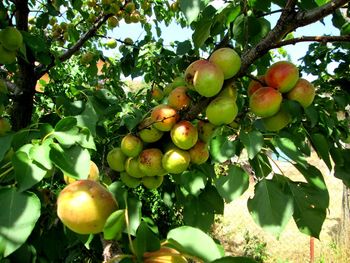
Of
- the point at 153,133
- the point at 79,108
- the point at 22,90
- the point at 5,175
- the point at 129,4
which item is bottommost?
the point at 5,175

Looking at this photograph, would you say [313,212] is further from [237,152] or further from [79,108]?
[79,108]

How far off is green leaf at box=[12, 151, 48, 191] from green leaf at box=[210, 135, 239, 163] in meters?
0.50

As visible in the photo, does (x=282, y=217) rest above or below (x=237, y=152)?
below

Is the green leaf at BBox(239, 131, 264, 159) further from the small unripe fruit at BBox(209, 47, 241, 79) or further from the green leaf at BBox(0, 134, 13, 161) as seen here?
the green leaf at BBox(0, 134, 13, 161)

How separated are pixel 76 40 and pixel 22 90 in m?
0.66

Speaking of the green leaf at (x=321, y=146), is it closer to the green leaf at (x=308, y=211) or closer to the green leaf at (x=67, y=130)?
the green leaf at (x=308, y=211)

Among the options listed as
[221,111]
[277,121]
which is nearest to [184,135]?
[221,111]

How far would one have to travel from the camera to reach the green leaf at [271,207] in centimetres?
104

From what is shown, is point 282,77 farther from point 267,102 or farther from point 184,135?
point 184,135

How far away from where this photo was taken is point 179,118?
4.51ft

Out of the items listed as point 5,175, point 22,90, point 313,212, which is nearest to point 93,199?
point 5,175

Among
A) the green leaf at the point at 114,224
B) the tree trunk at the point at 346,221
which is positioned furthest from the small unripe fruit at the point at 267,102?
the tree trunk at the point at 346,221

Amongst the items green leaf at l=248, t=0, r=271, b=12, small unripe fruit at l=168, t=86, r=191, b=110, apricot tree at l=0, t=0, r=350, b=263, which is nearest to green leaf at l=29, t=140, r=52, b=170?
apricot tree at l=0, t=0, r=350, b=263

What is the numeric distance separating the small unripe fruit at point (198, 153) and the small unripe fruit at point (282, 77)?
12.9 inches
